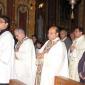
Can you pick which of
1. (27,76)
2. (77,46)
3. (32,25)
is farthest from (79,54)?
(32,25)

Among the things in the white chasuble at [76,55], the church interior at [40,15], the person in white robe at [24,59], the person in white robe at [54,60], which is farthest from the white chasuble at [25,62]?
the church interior at [40,15]

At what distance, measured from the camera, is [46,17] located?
52.5ft

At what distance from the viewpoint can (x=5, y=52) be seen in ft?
Answer: 20.3

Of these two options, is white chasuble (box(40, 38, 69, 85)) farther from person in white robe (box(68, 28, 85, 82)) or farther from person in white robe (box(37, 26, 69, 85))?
person in white robe (box(68, 28, 85, 82))

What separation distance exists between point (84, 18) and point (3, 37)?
9.44m

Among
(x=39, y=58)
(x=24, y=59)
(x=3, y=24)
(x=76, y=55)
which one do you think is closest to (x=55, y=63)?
(x=39, y=58)

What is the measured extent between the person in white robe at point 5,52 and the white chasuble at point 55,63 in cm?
128

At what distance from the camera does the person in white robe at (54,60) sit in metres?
7.36

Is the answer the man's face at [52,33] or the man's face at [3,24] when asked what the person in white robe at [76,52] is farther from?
the man's face at [3,24]

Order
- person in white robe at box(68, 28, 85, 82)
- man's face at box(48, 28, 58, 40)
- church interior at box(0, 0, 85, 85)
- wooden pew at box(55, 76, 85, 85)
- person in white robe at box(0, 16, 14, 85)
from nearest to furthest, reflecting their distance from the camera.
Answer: wooden pew at box(55, 76, 85, 85) → person in white robe at box(0, 16, 14, 85) → man's face at box(48, 28, 58, 40) → person in white robe at box(68, 28, 85, 82) → church interior at box(0, 0, 85, 85)

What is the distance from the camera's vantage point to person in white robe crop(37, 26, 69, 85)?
7363 millimetres

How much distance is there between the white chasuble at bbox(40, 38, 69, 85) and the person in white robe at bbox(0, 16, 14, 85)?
128cm

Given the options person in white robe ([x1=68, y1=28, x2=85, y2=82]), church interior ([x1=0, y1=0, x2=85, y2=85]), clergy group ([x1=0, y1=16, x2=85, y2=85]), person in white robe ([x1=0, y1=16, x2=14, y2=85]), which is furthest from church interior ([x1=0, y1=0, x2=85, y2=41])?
person in white robe ([x1=0, y1=16, x2=14, y2=85])

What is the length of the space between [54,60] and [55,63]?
0.19 feet
